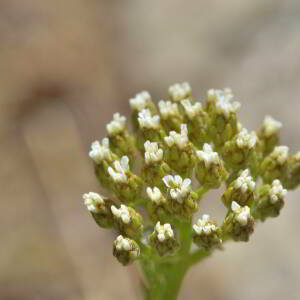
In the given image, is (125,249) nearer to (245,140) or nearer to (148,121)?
(148,121)

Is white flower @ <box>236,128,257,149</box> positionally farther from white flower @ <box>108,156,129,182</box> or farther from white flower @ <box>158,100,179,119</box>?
white flower @ <box>108,156,129,182</box>

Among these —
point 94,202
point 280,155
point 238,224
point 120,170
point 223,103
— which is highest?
point 223,103

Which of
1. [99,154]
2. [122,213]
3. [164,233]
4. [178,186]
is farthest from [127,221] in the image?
[99,154]

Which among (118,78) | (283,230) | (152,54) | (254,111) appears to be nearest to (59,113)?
(118,78)

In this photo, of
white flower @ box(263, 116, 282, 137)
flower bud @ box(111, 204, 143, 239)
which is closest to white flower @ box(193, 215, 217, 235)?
flower bud @ box(111, 204, 143, 239)

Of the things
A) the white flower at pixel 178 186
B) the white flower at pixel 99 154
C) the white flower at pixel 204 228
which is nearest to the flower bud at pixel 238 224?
the white flower at pixel 204 228

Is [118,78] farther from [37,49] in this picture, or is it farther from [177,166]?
[177,166]

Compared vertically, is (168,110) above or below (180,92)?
below

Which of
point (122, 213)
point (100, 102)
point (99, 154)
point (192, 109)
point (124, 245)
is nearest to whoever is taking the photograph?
point (124, 245)

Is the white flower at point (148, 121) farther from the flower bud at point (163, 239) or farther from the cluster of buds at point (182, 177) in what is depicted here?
the flower bud at point (163, 239)
